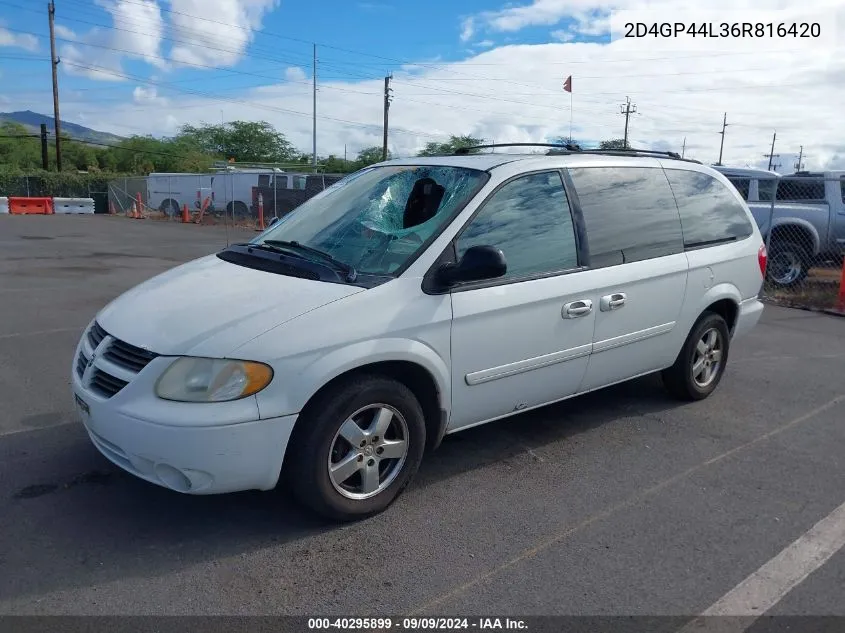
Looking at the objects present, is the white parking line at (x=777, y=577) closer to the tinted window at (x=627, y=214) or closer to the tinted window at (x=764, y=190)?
the tinted window at (x=627, y=214)

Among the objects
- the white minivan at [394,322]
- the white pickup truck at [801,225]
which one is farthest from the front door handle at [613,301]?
the white pickup truck at [801,225]

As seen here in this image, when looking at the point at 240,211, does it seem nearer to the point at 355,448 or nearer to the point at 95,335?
the point at 95,335

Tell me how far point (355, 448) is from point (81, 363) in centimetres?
149

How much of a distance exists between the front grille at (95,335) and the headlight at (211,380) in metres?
0.66

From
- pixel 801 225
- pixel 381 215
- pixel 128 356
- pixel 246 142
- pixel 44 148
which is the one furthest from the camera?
pixel 246 142

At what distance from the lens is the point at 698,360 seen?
539cm

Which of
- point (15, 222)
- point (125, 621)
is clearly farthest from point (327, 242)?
point (15, 222)

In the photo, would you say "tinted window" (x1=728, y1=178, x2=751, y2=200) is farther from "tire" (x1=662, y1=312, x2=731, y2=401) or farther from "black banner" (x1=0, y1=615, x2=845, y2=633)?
"black banner" (x1=0, y1=615, x2=845, y2=633)

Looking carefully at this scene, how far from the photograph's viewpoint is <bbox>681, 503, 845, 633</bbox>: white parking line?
289cm

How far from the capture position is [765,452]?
459cm

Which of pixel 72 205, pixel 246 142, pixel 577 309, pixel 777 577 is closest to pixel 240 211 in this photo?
pixel 72 205

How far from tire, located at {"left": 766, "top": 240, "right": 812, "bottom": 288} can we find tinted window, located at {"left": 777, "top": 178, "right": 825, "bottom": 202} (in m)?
0.81

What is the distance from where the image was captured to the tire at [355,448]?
3266 millimetres

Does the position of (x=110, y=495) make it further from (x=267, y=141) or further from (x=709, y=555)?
(x=267, y=141)
